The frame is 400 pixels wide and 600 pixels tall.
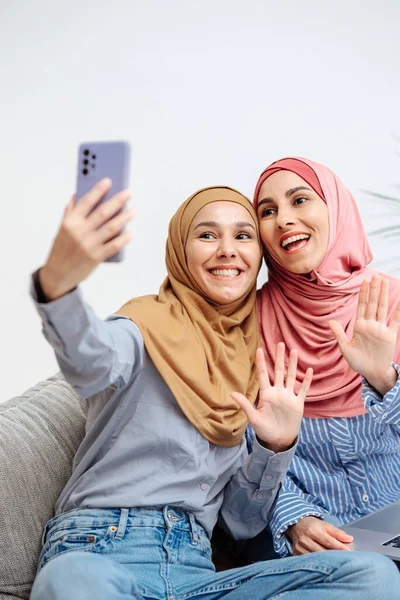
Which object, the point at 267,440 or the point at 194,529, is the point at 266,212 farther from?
→ the point at 194,529

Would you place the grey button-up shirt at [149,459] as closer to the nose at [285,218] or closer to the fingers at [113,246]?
the fingers at [113,246]

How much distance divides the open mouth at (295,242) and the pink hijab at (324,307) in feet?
0.24

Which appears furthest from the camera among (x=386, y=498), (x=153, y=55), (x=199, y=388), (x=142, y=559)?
(x=153, y=55)

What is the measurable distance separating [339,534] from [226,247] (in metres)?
0.67

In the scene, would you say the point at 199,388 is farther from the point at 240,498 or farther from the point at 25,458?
the point at 25,458

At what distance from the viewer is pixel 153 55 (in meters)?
2.74

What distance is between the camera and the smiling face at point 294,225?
69.7 inches

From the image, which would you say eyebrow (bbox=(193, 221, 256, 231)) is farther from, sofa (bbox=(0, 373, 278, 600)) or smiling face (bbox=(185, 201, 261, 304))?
sofa (bbox=(0, 373, 278, 600))

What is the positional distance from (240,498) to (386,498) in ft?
1.39

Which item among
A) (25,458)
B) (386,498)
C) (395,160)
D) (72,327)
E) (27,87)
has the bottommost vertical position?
(386,498)

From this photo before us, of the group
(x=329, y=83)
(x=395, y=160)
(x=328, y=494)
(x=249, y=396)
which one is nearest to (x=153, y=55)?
(x=329, y=83)

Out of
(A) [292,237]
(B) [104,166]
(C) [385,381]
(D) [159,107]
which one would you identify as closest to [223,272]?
(A) [292,237]

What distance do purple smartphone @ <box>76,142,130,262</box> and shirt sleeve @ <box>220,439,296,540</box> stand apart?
2.06 feet

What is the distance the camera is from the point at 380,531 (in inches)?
63.0
